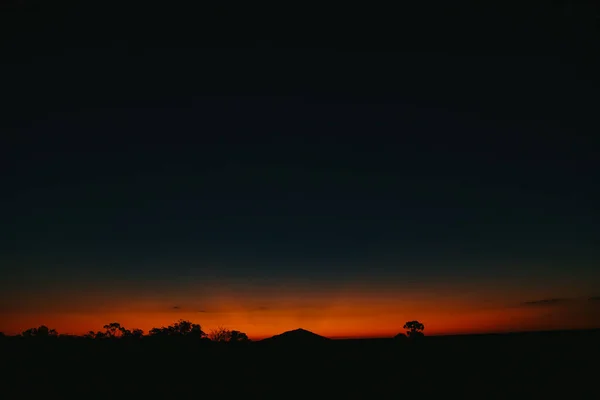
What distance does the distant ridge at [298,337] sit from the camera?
58.1 meters

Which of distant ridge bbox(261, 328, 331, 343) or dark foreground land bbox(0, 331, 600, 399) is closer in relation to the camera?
dark foreground land bbox(0, 331, 600, 399)

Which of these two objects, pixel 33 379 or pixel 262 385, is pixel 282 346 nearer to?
pixel 262 385

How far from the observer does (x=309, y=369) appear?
42406 millimetres

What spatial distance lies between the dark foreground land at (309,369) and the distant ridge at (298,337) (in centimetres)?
291

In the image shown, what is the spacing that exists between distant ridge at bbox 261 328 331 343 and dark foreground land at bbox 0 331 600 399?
9.55 ft

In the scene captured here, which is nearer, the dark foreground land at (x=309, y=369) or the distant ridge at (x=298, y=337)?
the dark foreground land at (x=309, y=369)

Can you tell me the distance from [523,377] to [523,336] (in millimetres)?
22917

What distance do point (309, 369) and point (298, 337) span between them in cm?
1878

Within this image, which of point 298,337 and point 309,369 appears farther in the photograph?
point 298,337

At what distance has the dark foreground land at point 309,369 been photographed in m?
36.2

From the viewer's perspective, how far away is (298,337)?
6103 cm

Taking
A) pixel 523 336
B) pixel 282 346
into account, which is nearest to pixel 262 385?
pixel 282 346

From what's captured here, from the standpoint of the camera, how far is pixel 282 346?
53.7 metres

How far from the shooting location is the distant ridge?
5812 cm
